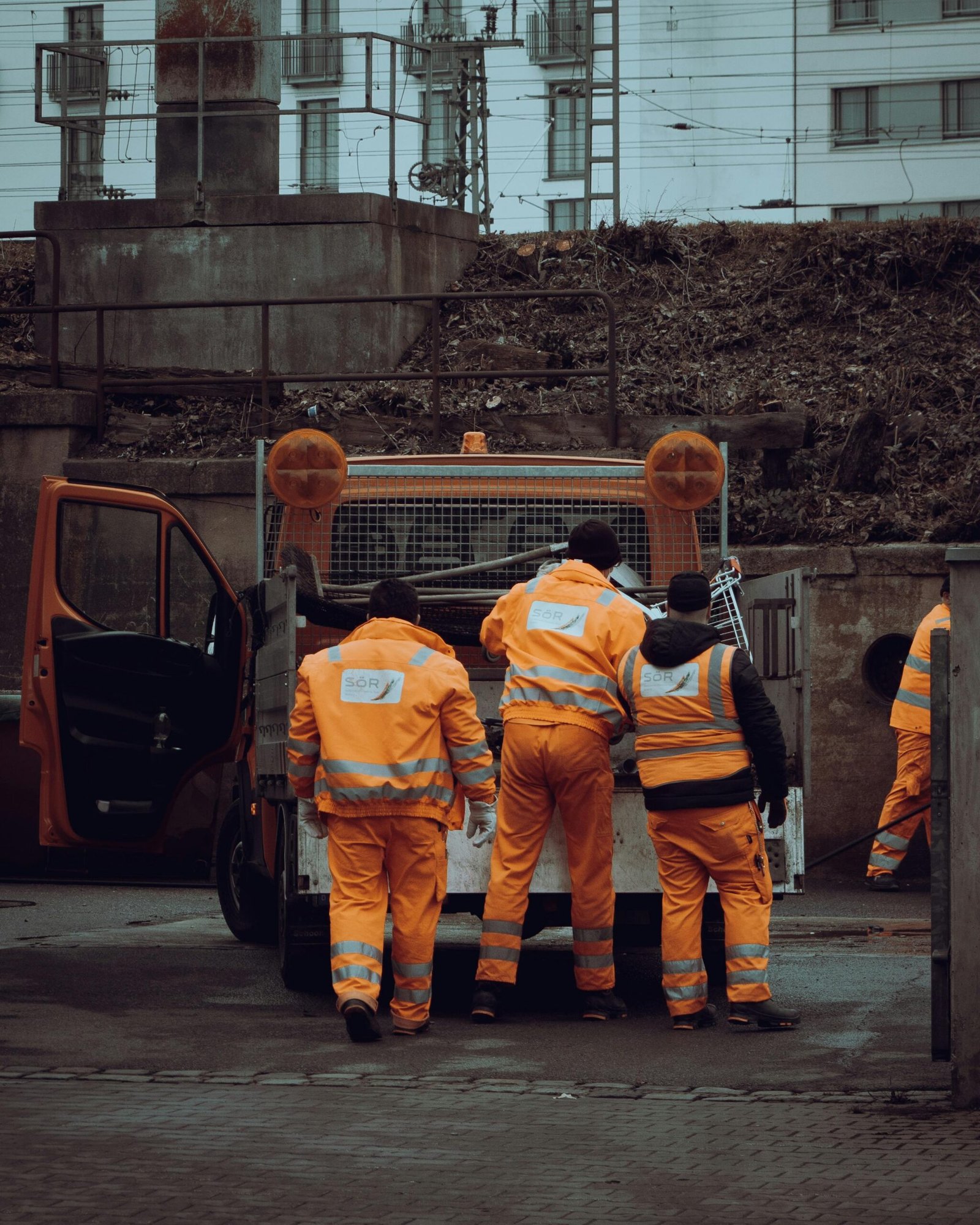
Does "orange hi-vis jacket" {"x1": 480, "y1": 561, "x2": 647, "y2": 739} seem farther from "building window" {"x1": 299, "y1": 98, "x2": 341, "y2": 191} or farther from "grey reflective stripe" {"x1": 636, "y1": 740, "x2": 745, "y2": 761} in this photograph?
"building window" {"x1": 299, "y1": 98, "x2": 341, "y2": 191}

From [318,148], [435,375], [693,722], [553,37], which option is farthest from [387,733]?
[553,37]

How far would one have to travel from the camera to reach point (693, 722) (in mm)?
7590

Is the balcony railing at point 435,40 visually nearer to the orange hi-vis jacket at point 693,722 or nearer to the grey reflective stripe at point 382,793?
the orange hi-vis jacket at point 693,722

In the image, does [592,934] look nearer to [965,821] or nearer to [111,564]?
[965,821]

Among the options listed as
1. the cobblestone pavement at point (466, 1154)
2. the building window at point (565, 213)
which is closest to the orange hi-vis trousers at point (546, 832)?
the cobblestone pavement at point (466, 1154)

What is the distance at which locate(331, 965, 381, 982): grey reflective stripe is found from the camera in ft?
24.0

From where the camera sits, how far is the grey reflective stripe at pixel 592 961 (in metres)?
7.87

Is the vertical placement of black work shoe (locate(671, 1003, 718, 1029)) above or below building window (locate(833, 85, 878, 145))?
below

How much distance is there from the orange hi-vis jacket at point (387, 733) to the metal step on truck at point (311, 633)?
434 mm

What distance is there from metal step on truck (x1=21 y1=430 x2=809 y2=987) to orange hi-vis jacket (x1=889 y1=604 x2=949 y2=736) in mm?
2679

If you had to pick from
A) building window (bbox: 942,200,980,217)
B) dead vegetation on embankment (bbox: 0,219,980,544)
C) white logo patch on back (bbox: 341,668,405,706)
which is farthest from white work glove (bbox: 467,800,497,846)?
building window (bbox: 942,200,980,217)

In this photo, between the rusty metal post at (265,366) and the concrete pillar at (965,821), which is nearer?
the concrete pillar at (965,821)

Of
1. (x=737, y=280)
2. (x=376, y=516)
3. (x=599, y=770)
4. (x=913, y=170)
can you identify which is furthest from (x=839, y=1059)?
(x=913, y=170)

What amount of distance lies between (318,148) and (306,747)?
27823 mm
